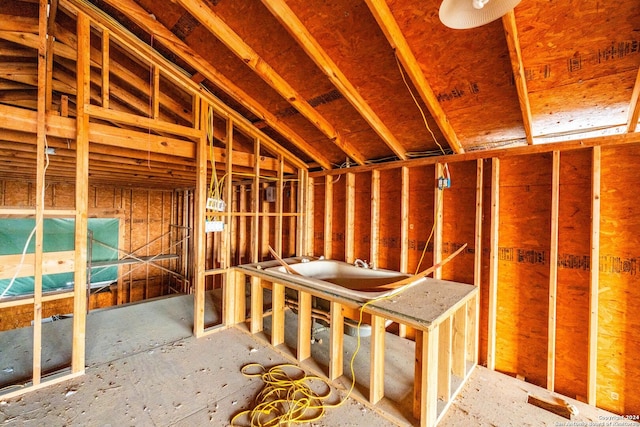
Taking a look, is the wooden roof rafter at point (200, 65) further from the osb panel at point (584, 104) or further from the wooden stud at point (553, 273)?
the wooden stud at point (553, 273)

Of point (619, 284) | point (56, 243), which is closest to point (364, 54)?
point (619, 284)

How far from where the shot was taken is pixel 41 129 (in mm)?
2027

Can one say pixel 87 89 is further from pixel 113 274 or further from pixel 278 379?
pixel 113 274

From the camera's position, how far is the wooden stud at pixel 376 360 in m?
1.98

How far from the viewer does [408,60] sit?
2000 mm

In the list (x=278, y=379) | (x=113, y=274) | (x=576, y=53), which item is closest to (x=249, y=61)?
(x=576, y=53)

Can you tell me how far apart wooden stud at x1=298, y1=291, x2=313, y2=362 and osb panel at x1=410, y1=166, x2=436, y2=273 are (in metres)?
1.32

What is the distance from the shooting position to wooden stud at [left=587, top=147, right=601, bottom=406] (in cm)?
207

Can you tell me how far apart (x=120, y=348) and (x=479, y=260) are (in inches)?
139

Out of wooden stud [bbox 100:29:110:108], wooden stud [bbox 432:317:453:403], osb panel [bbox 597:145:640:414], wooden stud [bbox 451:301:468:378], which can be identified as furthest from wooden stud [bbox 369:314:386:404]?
wooden stud [bbox 100:29:110:108]

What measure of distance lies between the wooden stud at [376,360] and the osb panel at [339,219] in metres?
1.81

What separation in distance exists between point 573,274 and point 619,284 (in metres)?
0.26

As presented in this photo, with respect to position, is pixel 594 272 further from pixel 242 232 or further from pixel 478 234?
pixel 242 232

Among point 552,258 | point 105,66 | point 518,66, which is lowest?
point 552,258
